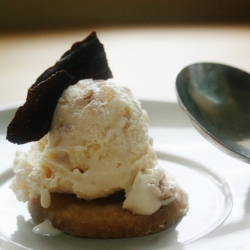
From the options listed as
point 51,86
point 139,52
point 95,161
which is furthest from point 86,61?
point 139,52

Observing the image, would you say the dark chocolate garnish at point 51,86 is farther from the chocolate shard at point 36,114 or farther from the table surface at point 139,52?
the table surface at point 139,52

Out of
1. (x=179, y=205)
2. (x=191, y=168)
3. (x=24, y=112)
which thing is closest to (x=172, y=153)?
(x=191, y=168)

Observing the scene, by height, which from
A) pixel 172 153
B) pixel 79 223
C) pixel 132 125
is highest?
pixel 132 125

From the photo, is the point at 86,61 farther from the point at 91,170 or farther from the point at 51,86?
the point at 91,170

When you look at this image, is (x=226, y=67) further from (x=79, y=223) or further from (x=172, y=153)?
(x=79, y=223)

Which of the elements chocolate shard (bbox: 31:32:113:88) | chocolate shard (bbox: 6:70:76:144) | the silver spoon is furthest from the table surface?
chocolate shard (bbox: 6:70:76:144)

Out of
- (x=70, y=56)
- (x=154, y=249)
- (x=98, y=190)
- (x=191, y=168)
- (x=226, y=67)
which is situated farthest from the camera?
(x=226, y=67)

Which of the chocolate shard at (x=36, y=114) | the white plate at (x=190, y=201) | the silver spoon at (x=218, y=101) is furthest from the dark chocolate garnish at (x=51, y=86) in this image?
the silver spoon at (x=218, y=101)
